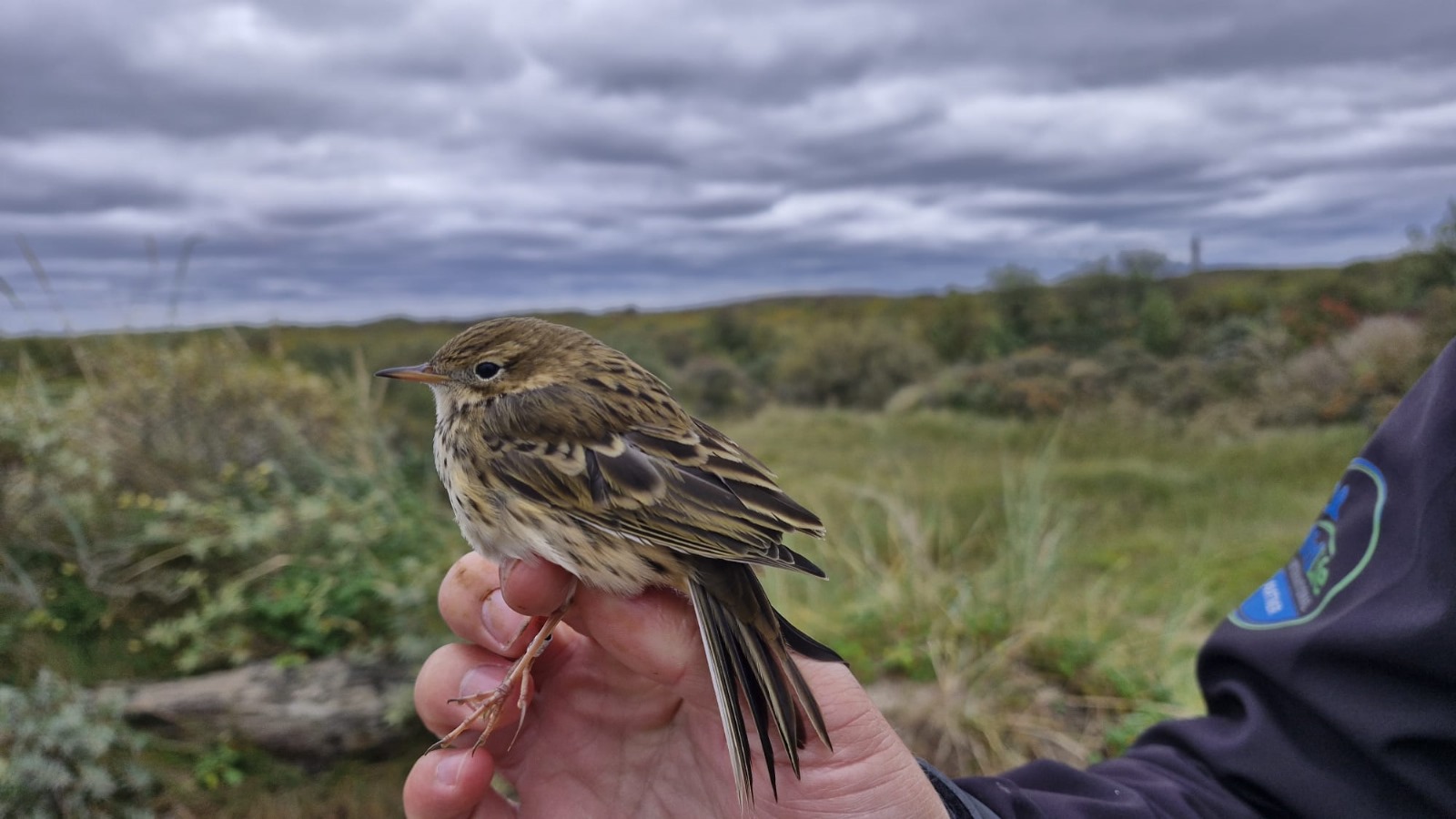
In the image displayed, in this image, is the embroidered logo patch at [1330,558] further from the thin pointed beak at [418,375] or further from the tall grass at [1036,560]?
the thin pointed beak at [418,375]

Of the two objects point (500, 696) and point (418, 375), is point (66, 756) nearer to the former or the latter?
point (418, 375)

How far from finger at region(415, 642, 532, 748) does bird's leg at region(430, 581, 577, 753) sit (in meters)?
0.03

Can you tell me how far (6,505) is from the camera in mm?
5000

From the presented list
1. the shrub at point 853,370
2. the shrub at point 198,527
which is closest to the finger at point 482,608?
the shrub at point 198,527

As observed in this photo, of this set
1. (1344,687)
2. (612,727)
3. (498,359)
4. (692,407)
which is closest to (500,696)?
(612,727)

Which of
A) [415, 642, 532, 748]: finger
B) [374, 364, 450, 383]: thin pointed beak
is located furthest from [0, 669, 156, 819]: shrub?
[374, 364, 450, 383]: thin pointed beak

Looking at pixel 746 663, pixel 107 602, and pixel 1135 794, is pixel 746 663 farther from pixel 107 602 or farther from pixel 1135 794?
pixel 107 602

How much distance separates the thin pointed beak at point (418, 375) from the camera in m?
2.71

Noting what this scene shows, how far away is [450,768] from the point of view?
225 cm

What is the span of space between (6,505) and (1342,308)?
1651 centimetres

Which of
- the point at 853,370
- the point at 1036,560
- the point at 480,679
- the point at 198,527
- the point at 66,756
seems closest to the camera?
the point at 480,679

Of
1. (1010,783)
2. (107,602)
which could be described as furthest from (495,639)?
(107,602)

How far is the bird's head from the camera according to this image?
8.84 ft

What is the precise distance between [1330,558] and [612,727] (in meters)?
2.10
